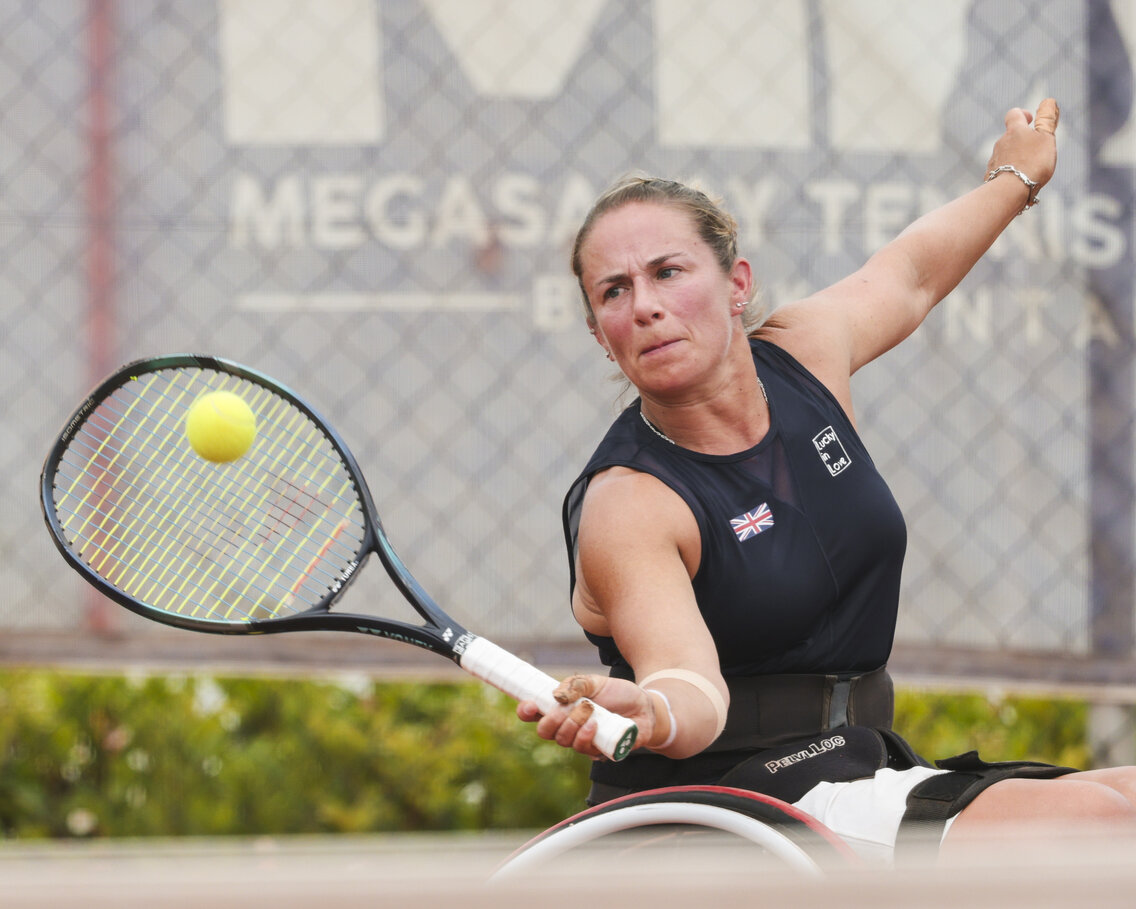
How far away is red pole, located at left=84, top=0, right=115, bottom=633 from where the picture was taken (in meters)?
2.70

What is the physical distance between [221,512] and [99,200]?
962mm

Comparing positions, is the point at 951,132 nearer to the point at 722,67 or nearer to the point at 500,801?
the point at 722,67

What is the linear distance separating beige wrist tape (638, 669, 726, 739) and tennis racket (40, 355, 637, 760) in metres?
0.11

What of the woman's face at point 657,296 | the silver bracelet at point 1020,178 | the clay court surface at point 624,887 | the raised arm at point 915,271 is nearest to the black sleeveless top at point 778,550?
the woman's face at point 657,296

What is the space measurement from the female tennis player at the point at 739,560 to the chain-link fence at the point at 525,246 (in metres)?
0.90

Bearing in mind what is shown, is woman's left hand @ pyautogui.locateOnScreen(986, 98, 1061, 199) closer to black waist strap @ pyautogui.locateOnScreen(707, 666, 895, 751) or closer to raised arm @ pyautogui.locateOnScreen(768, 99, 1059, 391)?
raised arm @ pyautogui.locateOnScreen(768, 99, 1059, 391)

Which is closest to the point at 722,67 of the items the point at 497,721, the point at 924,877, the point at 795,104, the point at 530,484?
the point at 795,104

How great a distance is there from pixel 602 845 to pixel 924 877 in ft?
3.06

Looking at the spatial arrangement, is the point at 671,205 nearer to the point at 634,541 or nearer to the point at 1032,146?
the point at 634,541

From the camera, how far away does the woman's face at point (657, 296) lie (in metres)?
1.78

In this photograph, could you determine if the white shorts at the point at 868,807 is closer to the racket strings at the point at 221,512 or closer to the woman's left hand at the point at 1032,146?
the racket strings at the point at 221,512

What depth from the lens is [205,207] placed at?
2721 millimetres

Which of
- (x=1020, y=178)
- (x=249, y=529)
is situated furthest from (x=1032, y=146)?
(x=249, y=529)

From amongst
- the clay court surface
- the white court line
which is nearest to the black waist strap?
the clay court surface
